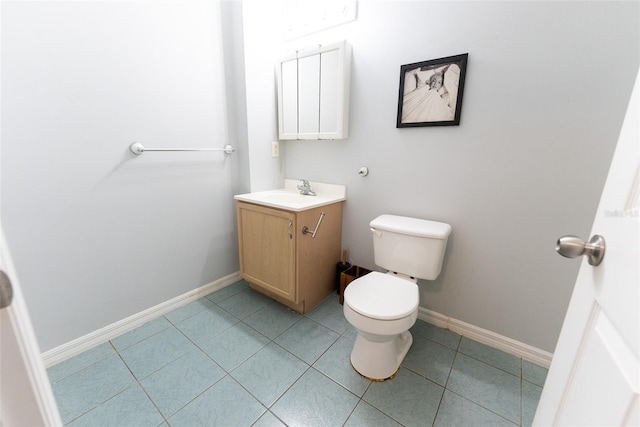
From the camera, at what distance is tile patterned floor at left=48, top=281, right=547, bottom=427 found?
1100mm

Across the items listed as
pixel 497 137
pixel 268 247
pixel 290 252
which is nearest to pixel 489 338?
pixel 497 137

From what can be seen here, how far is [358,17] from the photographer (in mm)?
1589

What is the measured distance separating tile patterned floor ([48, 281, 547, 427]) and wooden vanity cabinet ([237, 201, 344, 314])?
0.22 meters

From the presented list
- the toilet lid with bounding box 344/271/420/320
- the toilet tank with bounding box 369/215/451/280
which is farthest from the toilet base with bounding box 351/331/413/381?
the toilet tank with bounding box 369/215/451/280

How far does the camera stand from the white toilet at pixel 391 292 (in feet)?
3.83

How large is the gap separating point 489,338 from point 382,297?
0.78 m

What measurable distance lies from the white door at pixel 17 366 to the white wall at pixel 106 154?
1126 mm

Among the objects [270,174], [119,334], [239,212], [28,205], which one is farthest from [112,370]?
[270,174]

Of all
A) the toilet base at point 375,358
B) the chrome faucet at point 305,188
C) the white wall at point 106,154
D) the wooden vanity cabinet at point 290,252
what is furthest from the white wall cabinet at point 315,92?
the toilet base at point 375,358

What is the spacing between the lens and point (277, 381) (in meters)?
1.26

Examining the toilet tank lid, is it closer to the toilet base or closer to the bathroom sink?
the bathroom sink

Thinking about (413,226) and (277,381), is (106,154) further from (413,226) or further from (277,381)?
(413,226)

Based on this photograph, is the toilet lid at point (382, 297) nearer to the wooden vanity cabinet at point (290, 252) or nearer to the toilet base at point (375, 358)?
the toilet base at point (375, 358)

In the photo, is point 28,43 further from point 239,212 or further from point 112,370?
point 112,370
